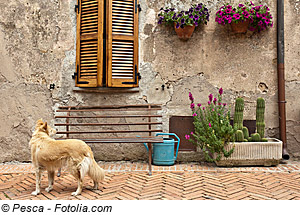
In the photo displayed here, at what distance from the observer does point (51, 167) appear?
3.54 meters

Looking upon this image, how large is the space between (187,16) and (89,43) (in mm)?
1895

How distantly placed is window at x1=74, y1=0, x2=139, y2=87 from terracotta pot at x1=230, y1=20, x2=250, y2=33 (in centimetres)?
183

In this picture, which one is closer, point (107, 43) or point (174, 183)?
point (174, 183)

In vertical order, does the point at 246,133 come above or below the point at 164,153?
above

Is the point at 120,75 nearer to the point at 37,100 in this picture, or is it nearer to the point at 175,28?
the point at 175,28

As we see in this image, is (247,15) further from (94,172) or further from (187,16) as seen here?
(94,172)

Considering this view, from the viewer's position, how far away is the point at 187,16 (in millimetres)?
5145

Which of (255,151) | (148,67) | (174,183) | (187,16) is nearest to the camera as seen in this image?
(174,183)

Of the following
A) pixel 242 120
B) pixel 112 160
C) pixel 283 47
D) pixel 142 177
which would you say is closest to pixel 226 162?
pixel 242 120

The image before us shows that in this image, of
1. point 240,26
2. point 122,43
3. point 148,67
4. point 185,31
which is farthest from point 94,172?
point 240,26

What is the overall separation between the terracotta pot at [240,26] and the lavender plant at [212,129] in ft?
3.96

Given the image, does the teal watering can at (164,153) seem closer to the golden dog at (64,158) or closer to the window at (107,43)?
the window at (107,43)

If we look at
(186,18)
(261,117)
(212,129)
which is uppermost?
(186,18)

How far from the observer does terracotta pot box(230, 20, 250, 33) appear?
5156mm
